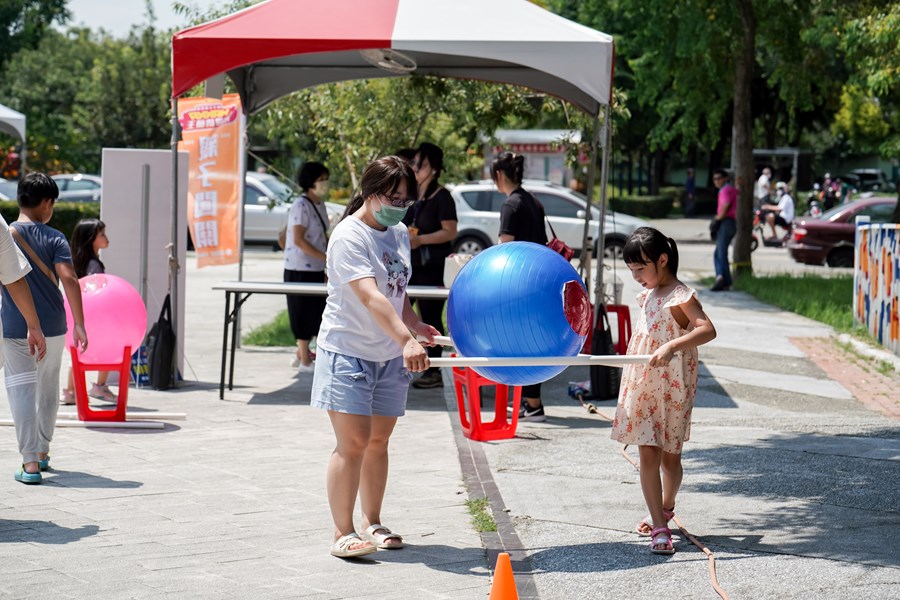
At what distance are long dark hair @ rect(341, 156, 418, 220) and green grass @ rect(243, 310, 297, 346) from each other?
27.1ft

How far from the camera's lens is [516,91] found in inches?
603

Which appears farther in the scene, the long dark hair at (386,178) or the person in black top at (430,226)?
the person in black top at (430,226)

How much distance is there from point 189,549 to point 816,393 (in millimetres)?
6754

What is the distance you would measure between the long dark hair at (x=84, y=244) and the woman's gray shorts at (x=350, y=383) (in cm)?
451

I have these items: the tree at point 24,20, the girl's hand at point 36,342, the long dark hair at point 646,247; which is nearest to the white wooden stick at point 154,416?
the girl's hand at point 36,342

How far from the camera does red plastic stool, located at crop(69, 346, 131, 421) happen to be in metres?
8.84

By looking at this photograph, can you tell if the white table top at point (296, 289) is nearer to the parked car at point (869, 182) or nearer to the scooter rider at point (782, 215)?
the scooter rider at point (782, 215)

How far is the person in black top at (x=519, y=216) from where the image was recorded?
9.35 metres

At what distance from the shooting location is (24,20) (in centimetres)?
5006

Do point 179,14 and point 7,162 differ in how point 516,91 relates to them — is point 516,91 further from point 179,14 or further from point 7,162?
point 7,162

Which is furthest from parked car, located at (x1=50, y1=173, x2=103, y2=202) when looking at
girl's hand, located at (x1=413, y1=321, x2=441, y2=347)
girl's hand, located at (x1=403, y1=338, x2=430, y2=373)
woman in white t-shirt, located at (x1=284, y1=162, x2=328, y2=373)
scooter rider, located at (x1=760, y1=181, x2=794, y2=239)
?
girl's hand, located at (x1=403, y1=338, x2=430, y2=373)

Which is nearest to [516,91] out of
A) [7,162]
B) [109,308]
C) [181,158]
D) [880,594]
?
[181,158]

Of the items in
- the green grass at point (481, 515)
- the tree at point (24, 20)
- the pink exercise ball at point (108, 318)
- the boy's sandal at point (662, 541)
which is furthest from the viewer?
the tree at point (24, 20)

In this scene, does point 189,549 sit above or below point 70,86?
below
